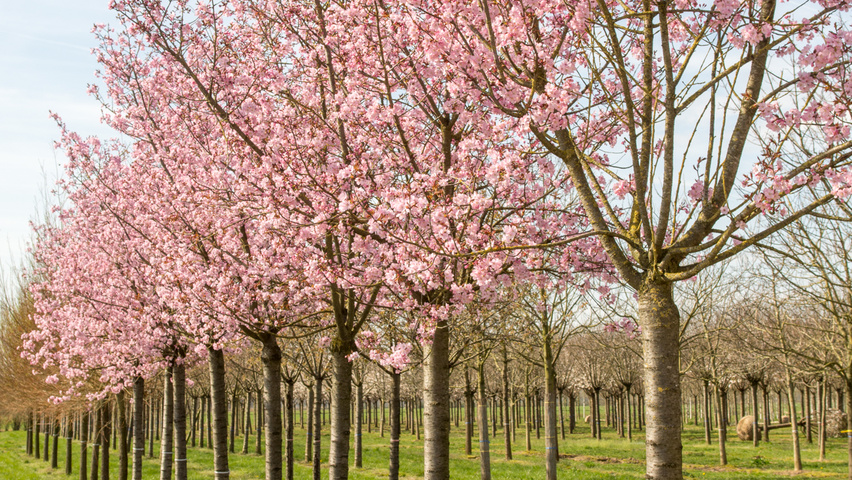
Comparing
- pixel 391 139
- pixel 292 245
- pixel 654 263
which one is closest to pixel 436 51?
pixel 391 139

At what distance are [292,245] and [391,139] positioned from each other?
2.10 metres

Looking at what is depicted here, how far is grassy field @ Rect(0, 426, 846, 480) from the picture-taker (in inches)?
739

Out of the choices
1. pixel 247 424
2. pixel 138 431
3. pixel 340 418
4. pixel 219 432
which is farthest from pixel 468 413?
pixel 340 418

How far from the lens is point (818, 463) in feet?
68.8

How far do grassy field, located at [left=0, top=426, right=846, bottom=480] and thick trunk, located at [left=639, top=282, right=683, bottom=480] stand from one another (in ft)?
47.0

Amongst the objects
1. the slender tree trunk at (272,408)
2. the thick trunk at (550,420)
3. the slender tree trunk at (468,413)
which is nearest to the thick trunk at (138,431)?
the slender tree trunk at (272,408)

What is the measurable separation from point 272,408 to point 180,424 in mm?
3693

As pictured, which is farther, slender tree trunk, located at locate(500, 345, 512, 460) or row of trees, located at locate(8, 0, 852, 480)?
slender tree trunk, located at locate(500, 345, 512, 460)

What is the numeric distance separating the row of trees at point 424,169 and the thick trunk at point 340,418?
4 centimetres

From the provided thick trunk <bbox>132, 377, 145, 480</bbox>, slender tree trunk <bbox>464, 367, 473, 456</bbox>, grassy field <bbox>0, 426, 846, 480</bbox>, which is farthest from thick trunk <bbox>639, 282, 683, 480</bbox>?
slender tree trunk <bbox>464, 367, 473, 456</bbox>

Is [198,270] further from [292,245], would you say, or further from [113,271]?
[113,271]

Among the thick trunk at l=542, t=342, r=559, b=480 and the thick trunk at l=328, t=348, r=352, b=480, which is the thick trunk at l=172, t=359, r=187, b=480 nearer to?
the thick trunk at l=328, t=348, r=352, b=480

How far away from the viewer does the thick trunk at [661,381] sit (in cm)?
464

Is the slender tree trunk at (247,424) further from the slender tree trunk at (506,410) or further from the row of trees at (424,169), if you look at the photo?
the row of trees at (424,169)
